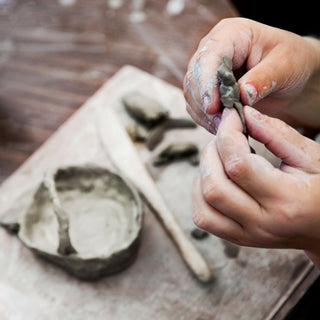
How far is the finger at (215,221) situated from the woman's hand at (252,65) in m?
0.13

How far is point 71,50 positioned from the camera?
4.95 ft

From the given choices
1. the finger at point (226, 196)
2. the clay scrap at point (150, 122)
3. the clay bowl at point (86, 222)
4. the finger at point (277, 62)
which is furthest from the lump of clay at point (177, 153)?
the finger at point (226, 196)

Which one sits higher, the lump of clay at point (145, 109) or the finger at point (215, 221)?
the finger at point (215, 221)

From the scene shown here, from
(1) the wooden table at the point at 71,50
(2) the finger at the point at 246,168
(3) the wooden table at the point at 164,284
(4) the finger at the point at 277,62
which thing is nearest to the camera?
(2) the finger at the point at 246,168

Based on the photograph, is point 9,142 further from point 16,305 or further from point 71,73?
point 16,305

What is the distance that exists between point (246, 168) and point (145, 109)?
20.7 inches

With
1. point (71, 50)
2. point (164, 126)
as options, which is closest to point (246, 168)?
point (164, 126)

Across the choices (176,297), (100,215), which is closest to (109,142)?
(100,215)

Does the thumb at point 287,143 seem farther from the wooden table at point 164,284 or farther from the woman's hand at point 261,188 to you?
the wooden table at point 164,284

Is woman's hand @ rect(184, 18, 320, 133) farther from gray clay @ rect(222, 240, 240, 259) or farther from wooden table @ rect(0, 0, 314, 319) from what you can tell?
wooden table @ rect(0, 0, 314, 319)

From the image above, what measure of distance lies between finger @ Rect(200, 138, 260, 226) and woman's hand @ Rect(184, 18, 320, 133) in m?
0.10

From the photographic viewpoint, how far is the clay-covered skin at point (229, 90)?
55 cm

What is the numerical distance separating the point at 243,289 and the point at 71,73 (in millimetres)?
999

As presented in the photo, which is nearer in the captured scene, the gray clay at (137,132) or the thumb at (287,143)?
the thumb at (287,143)
